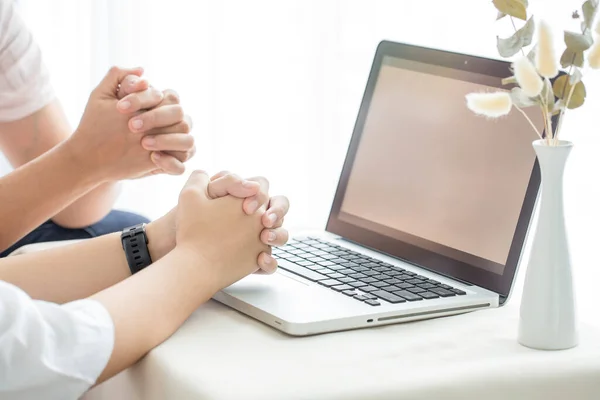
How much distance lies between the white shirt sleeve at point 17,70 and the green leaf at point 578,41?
3.01 ft

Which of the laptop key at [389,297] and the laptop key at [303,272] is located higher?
the laptop key at [389,297]

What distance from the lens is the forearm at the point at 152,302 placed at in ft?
2.53

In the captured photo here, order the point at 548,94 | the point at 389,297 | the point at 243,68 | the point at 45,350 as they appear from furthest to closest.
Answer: the point at 243,68
the point at 389,297
the point at 548,94
the point at 45,350

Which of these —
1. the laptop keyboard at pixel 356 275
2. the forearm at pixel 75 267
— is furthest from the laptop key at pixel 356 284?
the forearm at pixel 75 267

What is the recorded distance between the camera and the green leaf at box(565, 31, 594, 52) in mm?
787

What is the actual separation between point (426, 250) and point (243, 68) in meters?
1.30

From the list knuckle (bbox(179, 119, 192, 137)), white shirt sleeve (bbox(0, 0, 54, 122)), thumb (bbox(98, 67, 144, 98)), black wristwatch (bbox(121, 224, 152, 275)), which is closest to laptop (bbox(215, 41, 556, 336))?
black wristwatch (bbox(121, 224, 152, 275))

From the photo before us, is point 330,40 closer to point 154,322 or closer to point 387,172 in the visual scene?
point 387,172

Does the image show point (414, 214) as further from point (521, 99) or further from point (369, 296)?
point (521, 99)

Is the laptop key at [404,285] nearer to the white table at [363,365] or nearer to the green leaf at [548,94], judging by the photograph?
the white table at [363,365]

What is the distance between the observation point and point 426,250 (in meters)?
1.06

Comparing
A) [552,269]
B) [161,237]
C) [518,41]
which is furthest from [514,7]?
[161,237]

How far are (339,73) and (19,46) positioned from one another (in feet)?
3.36

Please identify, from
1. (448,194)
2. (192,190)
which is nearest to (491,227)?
(448,194)
